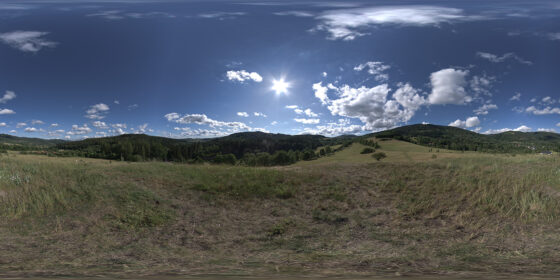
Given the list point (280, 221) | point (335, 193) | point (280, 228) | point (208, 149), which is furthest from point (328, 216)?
point (208, 149)

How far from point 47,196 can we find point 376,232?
32.5 feet

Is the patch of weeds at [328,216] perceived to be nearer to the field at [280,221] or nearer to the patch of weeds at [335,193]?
the field at [280,221]

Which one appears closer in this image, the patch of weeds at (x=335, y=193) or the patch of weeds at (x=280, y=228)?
the patch of weeds at (x=280, y=228)

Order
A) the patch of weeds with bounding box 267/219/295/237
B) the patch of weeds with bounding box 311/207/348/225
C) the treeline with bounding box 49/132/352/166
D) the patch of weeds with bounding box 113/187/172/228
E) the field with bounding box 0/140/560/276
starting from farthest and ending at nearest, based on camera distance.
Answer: the treeline with bounding box 49/132/352/166 → the patch of weeds with bounding box 311/207/348/225 → the patch of weeds with bounding box 113/187/172/228 → the patch of weeds with bounding box 267/219/295/237 → the field with bounding box 0/140/560/276

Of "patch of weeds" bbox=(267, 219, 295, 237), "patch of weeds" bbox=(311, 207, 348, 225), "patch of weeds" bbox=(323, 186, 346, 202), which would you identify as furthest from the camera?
"patch of weeds" bbox=(323, 186, 346, 202)

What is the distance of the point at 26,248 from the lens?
535 centimetres

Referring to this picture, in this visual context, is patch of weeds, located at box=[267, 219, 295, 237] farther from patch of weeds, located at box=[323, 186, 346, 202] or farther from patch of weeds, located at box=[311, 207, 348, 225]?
patch of weeds, located at box=[323, 186, 346, 202]

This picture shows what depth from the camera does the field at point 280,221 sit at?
451 cm

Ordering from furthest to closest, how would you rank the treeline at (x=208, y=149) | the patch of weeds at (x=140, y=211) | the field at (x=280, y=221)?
the treeline at (x=208, y=149), the patch of weeds at (x=140, y=211), the field at (x=280, y=221)

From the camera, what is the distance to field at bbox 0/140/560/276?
4512 mm

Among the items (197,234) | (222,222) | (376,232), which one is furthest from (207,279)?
(376,232)

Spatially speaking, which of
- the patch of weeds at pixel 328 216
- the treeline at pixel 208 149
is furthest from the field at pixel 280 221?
the treeline at pixel 208 149

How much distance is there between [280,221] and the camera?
24.7 feet

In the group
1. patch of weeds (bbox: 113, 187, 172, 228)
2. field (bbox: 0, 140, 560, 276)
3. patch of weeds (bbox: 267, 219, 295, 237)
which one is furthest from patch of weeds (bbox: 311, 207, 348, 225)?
patch of weeds (bbox: 113, 187, 172, 228)
